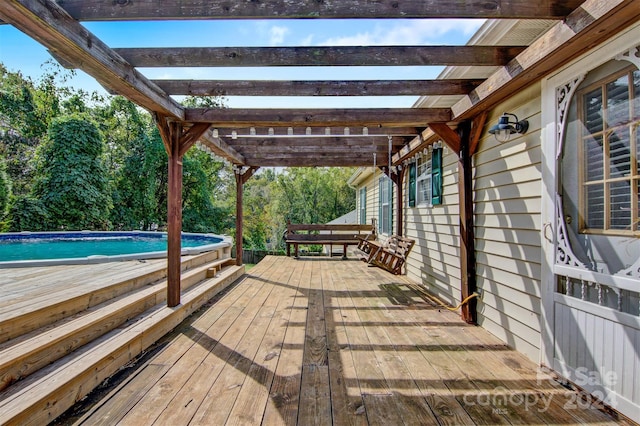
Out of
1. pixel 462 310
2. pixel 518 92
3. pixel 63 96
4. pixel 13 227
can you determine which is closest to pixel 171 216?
pixel 462 310

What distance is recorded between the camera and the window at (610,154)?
6.15ft

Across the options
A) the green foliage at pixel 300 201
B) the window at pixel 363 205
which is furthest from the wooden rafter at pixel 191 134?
the green foliage at pixel 300 201

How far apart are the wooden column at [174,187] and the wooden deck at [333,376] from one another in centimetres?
49

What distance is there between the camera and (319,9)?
193 cm

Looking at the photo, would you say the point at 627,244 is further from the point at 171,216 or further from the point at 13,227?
the point at 13,227

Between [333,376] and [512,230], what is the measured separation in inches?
83.0

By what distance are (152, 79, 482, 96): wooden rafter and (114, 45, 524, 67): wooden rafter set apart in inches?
23.1

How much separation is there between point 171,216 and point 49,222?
332 inches

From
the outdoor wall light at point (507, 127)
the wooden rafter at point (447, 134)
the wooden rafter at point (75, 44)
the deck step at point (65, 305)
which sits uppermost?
the wooden rafter at point (75, 44)

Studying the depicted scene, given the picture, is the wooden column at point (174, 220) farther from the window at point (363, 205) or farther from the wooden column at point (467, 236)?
the window at point (363, 205)

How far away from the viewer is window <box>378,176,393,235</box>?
773cm

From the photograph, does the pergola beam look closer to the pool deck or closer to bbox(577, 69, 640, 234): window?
the pool deck

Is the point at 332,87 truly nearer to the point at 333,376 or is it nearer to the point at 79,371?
the point at 333,376

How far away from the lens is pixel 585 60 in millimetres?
2129
